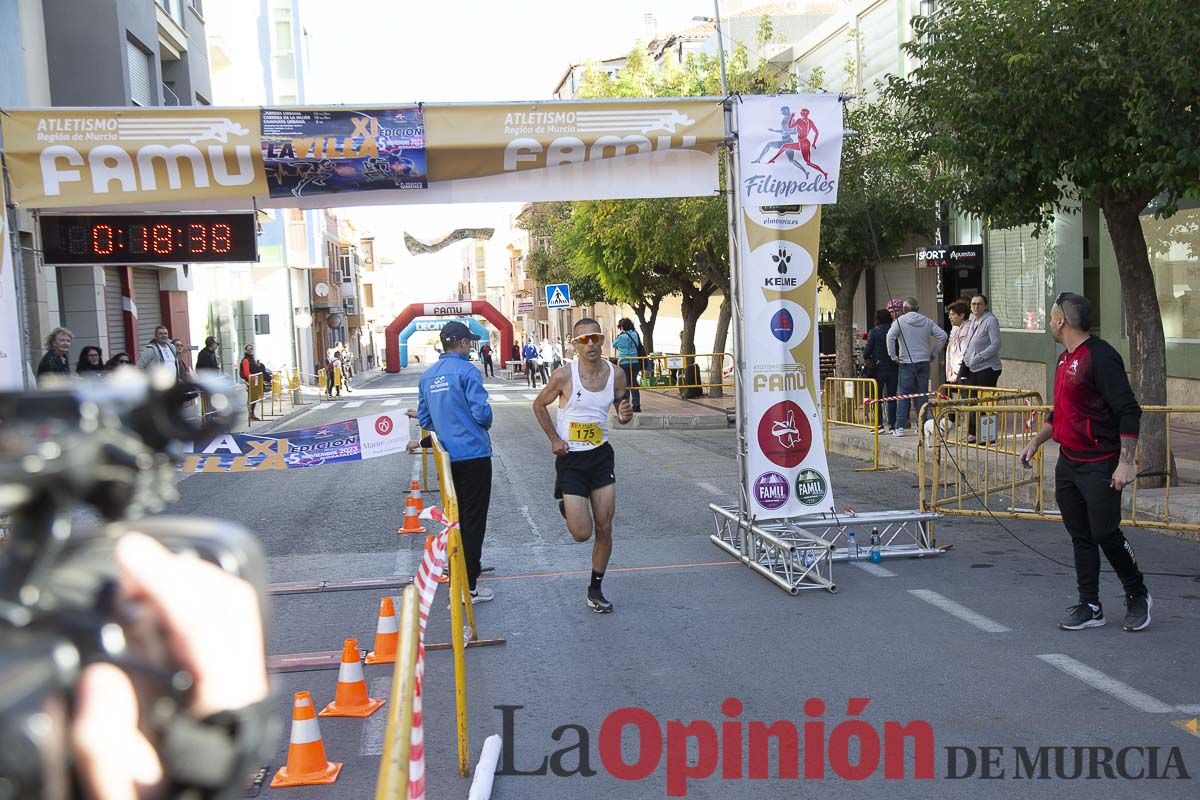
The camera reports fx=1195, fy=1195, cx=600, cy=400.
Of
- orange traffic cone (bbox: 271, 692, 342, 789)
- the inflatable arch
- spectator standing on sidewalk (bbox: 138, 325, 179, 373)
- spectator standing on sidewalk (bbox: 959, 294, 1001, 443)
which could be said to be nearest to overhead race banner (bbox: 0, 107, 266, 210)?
orange traffic cone (bbox: 271, 692, 342, 789)

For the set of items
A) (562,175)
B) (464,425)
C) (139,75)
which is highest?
(139,75)

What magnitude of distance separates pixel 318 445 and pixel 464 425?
2.52 metres

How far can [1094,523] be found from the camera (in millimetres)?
6777

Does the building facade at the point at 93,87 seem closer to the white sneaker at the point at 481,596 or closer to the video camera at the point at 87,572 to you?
the white sneaker at the point at 481,596

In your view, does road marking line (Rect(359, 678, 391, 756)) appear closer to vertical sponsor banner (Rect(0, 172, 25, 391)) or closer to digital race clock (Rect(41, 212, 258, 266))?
vertical sponsor banner (Rect(0, 172, 25, 391))

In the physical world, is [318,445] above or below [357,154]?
below

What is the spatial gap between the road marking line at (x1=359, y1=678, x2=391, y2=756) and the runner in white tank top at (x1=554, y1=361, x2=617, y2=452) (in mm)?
2189

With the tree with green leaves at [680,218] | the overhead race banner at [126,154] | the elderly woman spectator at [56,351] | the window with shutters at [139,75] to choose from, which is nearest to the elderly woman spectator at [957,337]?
the tree with green leaves at [680,218]

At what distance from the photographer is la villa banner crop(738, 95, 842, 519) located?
8672 millimetres

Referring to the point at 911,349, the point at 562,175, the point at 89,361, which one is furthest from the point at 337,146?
the point at 911,349

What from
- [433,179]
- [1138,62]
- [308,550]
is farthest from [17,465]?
[1138,62]

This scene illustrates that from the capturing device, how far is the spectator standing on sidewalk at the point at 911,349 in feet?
51.8

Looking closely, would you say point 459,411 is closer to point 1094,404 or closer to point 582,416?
point 582,416

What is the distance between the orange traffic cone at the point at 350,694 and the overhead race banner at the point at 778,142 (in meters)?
4.54
